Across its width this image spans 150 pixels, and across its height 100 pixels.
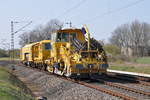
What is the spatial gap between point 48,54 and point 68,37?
6.20 meters

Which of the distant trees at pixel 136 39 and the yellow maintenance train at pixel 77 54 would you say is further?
the distant trees at pixel 136 39

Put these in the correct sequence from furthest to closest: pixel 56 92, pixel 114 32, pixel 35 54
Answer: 1. pixel 114 32
2. pixel 35 54
3. pixel 56 92

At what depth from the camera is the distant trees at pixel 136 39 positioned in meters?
89.9

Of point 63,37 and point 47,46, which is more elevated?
point 63,37


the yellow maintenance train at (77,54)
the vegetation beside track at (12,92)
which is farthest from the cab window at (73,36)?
the vegetation beside track at (12,92)

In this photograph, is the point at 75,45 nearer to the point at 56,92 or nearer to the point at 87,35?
the point at 87,35

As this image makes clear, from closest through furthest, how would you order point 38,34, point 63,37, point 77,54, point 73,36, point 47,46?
point 77,54, point 63,37, point 73,36, point 47,46, point 38,34

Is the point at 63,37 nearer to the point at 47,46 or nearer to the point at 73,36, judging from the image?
the point at 73,36

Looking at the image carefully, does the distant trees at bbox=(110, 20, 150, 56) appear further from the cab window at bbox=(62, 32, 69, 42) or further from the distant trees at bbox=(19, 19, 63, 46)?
the cab window at bbox=(62, 32, 69, 42)

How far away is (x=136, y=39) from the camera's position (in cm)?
9119

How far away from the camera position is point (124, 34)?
94.4 m

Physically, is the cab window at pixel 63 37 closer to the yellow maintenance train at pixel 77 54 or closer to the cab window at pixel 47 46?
the yellow maintenance train at pixel 77 54

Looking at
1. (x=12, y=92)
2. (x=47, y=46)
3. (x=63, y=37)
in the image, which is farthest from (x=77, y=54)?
(x=47, y=46)

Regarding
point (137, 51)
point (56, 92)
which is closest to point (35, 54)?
point (56, 92)
